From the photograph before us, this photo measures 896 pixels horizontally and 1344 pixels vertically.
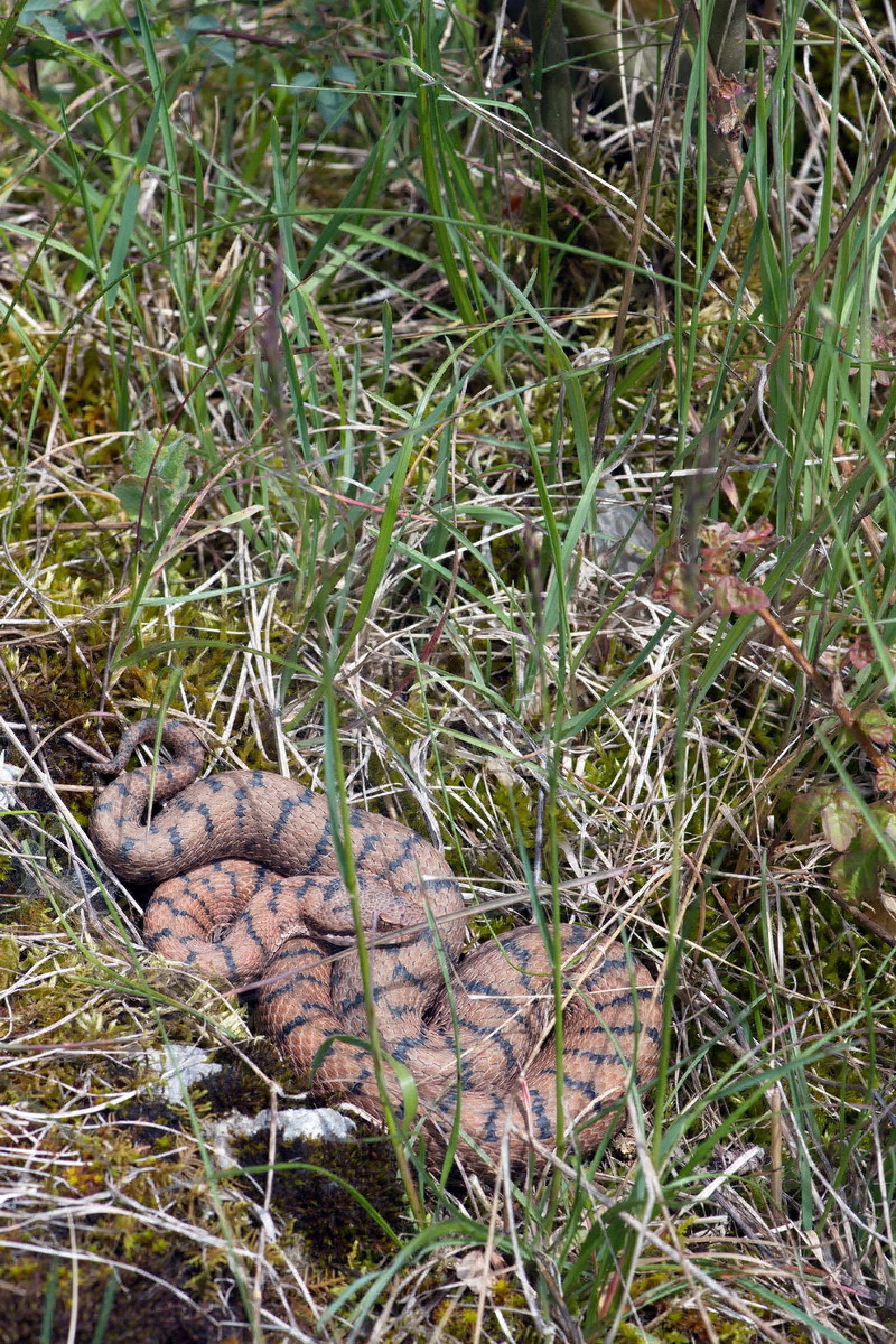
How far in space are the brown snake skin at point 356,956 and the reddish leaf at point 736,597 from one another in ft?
3.30

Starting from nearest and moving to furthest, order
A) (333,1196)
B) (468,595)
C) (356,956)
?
(333,1196)
(356,956)
(468,595)

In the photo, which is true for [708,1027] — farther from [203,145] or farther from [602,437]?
[203,145]

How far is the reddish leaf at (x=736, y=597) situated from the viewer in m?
2.43

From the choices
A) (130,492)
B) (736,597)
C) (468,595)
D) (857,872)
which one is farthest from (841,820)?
(130,492)

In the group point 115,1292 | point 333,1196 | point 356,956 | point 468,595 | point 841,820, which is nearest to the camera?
point 115,1292

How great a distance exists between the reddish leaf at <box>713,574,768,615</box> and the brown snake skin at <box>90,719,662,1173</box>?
101 centimetres

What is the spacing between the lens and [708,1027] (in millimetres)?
3002

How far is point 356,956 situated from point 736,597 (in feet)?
5.67

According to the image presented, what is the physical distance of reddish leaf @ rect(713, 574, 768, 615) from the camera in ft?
7.98

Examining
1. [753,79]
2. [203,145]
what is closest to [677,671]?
[753,79]

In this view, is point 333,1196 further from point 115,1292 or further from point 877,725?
point 877,725

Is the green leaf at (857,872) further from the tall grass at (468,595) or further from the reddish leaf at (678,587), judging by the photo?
the reddish leaf at (678,587)

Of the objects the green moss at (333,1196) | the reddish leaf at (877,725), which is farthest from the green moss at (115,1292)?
the reddish leaf at (877,725)

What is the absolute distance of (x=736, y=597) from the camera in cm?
246
